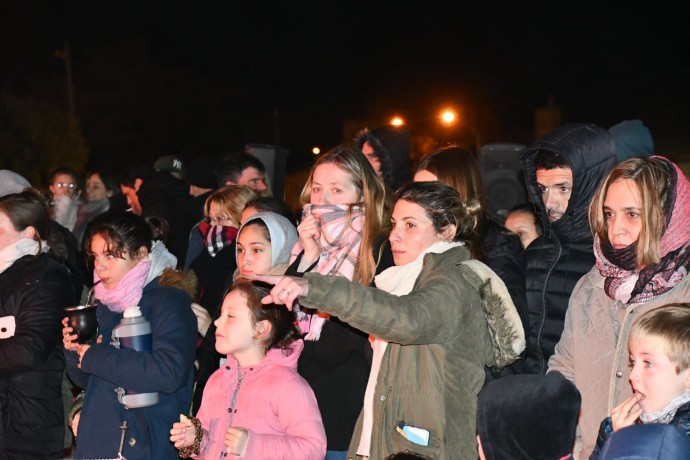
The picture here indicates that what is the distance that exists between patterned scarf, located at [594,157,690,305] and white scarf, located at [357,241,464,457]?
0.61m

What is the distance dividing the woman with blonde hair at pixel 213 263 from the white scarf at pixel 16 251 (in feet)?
3.35

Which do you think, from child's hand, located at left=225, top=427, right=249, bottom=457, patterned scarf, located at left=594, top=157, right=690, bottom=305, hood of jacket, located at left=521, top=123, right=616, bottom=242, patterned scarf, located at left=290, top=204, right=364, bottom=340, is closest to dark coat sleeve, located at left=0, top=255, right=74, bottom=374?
patterned scarf, located at left=290, top=204, right=364, bottom=340

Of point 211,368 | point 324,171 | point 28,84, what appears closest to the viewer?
point 324,171

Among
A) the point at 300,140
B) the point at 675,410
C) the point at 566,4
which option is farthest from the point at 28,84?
the point at 675,410

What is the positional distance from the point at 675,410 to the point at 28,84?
4481 cm

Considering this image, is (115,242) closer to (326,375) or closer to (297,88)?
(326,375)

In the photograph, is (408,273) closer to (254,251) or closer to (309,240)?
(309,240)

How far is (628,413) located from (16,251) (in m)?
3.54

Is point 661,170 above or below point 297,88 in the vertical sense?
below

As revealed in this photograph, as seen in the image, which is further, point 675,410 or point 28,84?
point 28,84

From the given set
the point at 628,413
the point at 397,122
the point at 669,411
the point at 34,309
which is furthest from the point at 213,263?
the point at 397,122

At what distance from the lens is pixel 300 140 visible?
47.7 metres

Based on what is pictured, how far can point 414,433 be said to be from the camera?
2.98 metres

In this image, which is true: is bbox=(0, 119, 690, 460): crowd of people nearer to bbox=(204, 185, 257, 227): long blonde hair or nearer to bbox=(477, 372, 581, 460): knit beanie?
bbox=(477, 372, 581, 460): knit beanie
